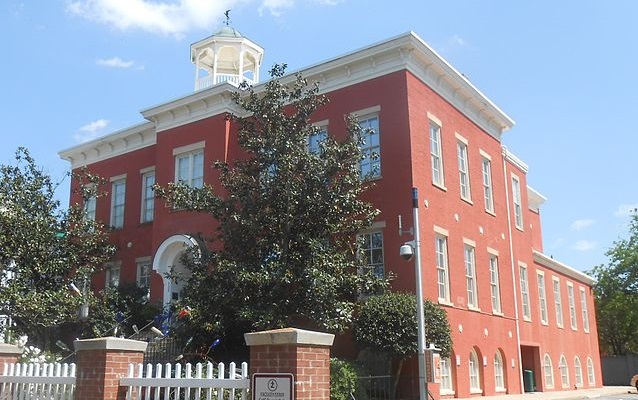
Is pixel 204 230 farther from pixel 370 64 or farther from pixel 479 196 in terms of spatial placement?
pixel 479 196

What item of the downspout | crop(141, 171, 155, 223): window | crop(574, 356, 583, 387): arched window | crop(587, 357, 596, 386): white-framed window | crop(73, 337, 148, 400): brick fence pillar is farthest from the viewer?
crop(587, 357, 596, 386): white-framed window

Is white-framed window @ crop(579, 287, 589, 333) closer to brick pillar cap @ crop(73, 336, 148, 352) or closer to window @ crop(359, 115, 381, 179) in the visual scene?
window @ crop(359, 115, 381, 179)

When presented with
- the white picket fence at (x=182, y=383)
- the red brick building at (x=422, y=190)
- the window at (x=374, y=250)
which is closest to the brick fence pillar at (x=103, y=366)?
the white picket fence at (x=182, y=383)

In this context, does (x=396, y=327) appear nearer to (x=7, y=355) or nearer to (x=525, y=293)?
(x=7, y=355)

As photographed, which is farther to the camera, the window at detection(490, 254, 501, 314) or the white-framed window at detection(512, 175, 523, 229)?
the white-framed window at detection(512, 175, 523, 229)

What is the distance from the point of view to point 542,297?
28.9m

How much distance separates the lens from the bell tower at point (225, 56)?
1010 inches

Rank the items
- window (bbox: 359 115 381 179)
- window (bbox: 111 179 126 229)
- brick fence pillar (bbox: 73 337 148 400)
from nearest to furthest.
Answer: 1. brick fence pillar (bbox: 73 337 148 400)
2. window (bbox: 359 115 381 179)
3. window (bbox: 111 179 126 229)

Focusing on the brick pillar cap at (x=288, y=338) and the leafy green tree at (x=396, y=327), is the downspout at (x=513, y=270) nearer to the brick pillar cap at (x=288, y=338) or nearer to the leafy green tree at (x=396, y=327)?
the leafy green tree at (x=396, y=327)

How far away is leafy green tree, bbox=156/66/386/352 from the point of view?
642 inches

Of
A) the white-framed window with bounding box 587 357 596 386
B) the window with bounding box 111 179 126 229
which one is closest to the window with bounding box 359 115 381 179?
the window with bounding box 111 179 126 229

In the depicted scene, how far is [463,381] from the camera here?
19828 mm

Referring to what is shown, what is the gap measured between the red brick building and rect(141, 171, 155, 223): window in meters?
0.06

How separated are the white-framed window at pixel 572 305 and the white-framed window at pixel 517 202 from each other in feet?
21.9
